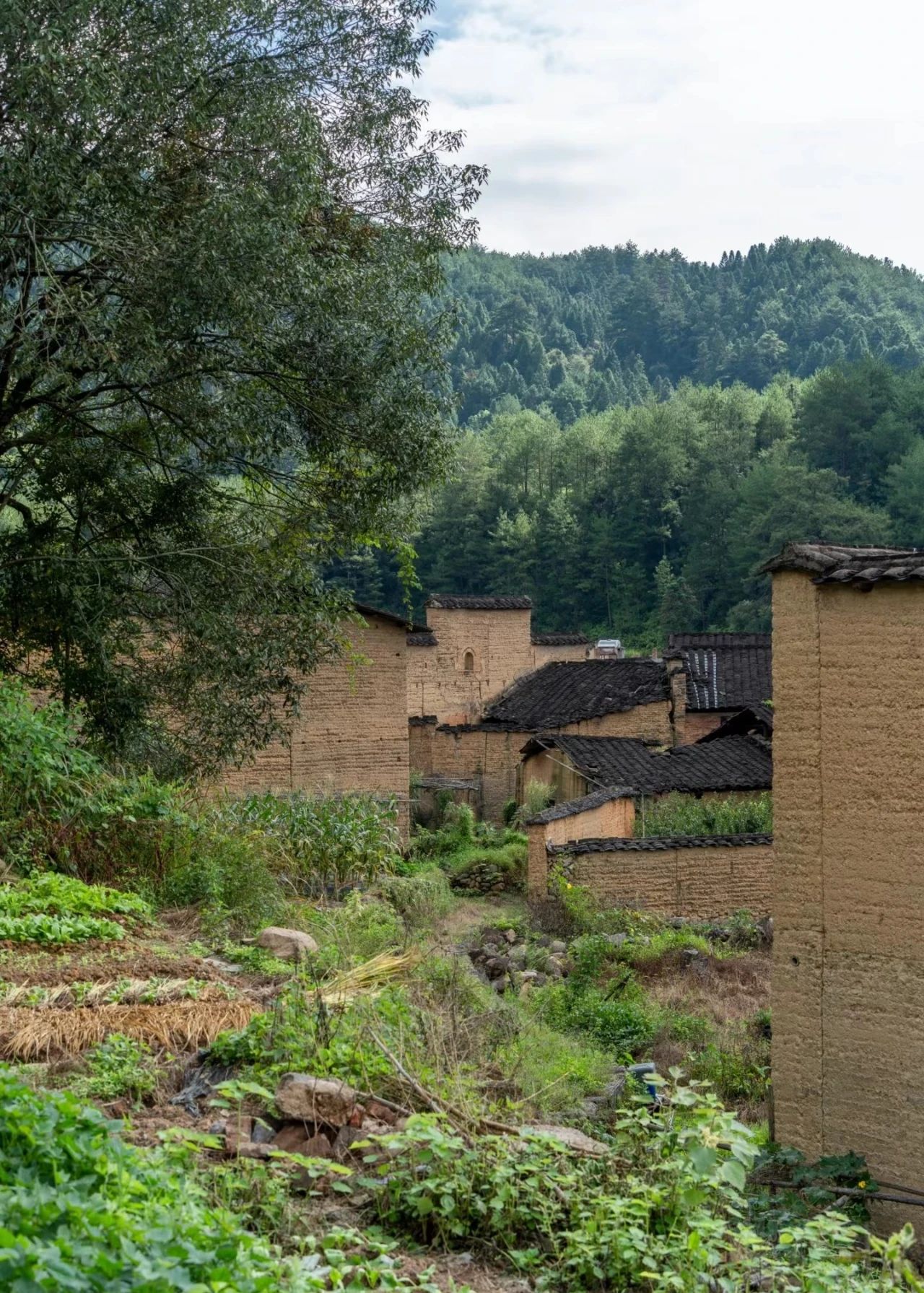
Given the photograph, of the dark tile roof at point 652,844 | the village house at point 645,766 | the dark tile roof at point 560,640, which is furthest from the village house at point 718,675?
the dark tile roof at point 560,640

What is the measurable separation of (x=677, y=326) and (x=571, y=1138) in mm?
138397

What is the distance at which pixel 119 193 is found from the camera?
1122cm

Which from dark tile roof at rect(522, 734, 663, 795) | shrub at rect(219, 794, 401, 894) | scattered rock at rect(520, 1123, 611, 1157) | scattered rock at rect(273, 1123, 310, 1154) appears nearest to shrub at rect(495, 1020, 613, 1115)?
scattered rock at rect(520, 1123, 611, 1157)

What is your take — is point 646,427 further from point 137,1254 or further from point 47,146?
point 137,1254

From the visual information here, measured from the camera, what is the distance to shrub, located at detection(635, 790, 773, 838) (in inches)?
811

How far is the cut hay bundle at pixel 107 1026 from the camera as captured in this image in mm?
6617

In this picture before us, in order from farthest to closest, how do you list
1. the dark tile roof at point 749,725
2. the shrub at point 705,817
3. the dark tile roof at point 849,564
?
1. the dark tile roof at point 749,725
2. the shrub at point 705,817
3. the dark tile roof at point 849,564

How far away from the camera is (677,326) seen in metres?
→ 138

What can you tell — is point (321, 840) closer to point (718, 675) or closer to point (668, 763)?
point (668, 763)

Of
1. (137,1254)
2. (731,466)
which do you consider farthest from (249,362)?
(731,466)

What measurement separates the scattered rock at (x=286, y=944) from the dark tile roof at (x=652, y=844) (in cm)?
922

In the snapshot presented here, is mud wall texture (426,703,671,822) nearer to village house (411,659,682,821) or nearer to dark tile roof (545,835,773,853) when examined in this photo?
village house (411,659,682,821)

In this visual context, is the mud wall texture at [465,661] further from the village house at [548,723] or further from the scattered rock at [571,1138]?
the scattered rock at [571,1138]

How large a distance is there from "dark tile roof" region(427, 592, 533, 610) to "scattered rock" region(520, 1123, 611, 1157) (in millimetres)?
34832
